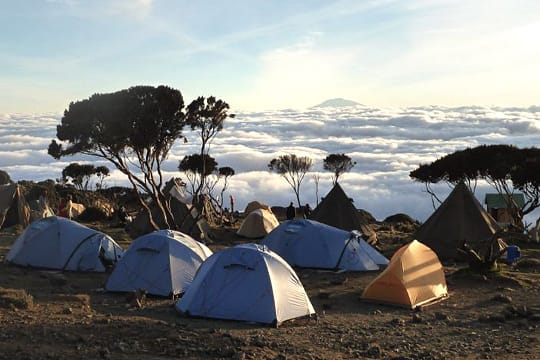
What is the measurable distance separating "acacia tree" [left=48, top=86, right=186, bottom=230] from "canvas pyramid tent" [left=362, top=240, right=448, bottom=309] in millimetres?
11396

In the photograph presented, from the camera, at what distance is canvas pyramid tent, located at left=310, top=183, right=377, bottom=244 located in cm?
2773

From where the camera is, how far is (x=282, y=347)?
34.4 feet

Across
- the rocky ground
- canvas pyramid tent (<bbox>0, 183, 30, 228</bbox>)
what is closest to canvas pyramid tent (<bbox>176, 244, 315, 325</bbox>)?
the rocky ground

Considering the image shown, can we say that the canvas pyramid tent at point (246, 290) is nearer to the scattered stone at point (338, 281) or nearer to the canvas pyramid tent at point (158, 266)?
A: the canvas pyramid tent at point (158, 266)

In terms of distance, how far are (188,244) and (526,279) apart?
31.0 feet

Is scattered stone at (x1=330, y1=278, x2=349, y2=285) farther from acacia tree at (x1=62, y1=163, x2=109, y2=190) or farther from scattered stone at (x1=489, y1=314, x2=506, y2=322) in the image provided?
acacia tree at (x1=62, y1=163, x2=109, y2=190)

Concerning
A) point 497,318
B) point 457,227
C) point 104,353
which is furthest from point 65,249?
point 457,227

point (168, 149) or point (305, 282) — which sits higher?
point (168, 149)

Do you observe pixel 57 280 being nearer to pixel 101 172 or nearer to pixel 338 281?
pixel 338 281

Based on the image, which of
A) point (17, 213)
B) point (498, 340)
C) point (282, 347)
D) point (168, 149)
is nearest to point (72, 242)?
point (168, 149)

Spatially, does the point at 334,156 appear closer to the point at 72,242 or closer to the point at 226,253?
the point at 72,242

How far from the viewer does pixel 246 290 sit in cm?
1270

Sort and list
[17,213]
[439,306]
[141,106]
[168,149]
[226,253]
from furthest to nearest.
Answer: [17,213], [168,149], [141,106], [439,306], [226,253]

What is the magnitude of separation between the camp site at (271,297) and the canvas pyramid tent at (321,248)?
A: 42mm
